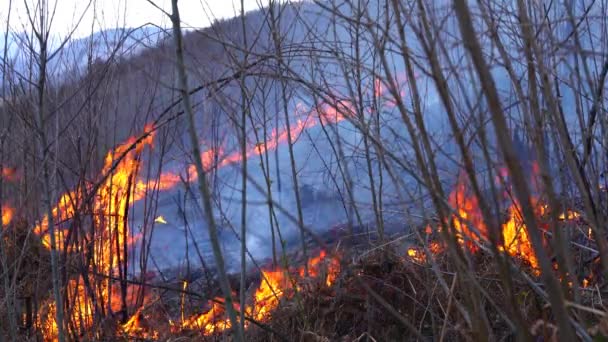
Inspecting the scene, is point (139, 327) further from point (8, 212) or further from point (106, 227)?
point (8, 212)

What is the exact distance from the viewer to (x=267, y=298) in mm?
3893

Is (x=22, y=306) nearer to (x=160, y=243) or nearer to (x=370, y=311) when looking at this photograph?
(x=160, y=243)

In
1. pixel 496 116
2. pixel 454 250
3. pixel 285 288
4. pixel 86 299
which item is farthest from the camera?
pixel 86 299

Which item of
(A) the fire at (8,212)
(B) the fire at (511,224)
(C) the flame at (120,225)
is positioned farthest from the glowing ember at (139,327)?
(B) the fire at (511,224)

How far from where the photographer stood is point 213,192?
176 inches

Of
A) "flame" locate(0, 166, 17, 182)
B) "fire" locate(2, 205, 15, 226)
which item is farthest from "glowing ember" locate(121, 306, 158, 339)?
"flame" locate(0, 166, 17, 182)

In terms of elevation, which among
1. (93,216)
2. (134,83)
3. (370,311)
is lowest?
(370,311)

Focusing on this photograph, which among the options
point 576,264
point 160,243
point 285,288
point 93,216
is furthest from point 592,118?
point 160,243

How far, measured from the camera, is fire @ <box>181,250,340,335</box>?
4016mm

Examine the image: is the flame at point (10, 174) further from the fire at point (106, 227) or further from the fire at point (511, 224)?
the fire at point (511, 224)

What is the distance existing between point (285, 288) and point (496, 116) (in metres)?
2.84

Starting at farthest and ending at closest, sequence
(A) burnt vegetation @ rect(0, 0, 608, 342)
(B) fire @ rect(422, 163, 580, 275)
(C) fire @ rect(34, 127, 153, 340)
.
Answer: (C) fire @ rect(34, 127, 153, 340), (A) burnt vegetation @ rect(0, 0, 608, 342), (B) fire @ rect(422, 163, 580, 275)

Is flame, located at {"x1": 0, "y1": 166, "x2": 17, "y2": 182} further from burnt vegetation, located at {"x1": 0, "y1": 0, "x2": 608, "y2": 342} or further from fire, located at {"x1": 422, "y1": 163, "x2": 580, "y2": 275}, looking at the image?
fire, located at {"x1": 422, "y1": 163, "x2": 580, "y2": 275}

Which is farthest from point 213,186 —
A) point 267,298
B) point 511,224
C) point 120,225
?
point 511,224
